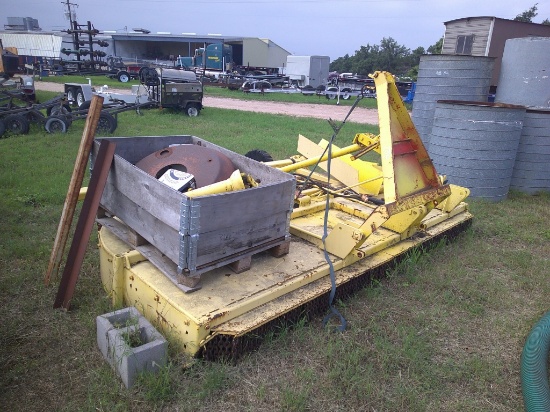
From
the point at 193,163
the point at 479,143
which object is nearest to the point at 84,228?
the point at 193,163

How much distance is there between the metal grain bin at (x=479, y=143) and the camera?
595cm

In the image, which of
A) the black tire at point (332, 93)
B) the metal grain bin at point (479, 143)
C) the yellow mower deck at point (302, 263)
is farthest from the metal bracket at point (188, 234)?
the black tire at point (332, 93)

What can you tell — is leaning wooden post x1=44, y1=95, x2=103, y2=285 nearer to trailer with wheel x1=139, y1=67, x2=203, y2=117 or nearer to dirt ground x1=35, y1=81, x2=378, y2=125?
trailer with wheel x1=139, y1=67, x2=203, y2=117

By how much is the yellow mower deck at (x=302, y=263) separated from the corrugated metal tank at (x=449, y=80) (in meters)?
3.66

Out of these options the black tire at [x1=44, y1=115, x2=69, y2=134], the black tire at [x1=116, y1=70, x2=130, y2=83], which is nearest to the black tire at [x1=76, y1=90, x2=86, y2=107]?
the black tire at [x1=44, y1=115, x2=69, y2=134]

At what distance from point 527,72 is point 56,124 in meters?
9.29

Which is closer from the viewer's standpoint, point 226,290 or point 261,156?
point 226,290

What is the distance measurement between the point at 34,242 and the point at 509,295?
14.1 feet

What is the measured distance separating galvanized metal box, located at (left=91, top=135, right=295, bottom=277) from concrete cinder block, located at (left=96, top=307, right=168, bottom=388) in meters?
0.42

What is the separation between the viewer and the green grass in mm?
2385

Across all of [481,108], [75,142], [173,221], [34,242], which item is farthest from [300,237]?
[75,142]

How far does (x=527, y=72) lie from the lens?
299 inches

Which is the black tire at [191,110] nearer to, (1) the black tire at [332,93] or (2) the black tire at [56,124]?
(2) the black tire at [56,124]

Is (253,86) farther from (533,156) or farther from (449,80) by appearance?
(533,156)
